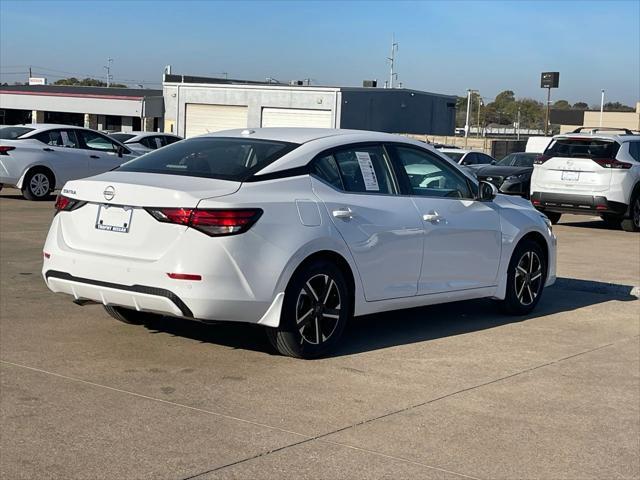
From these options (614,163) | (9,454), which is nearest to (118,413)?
Answer: (9,454)

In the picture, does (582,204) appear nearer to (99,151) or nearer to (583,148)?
(583,148)

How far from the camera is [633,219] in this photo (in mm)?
18922

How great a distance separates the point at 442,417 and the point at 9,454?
2.46 metres

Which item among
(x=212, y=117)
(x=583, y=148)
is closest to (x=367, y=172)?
(x=583, y=148)

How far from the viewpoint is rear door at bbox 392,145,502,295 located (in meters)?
7.89

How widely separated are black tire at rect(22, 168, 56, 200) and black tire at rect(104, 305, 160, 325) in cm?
1249

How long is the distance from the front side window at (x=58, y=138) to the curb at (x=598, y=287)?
12.4 meters

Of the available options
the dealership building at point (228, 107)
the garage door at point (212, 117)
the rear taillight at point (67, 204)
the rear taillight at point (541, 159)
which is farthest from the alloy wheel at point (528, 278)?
the garage door at point (212, 117)

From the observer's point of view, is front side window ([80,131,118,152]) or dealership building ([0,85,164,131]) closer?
front side window ([80,131,118,152])

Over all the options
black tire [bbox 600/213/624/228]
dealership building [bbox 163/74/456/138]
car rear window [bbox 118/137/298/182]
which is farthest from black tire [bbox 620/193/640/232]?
dealership building [bbox 163/74/456/138]

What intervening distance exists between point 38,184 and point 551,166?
33.5 feet

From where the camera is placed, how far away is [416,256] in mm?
7727

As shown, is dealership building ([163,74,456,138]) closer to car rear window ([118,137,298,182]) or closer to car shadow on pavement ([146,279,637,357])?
car shadow on pavement ([146,279,637,357])

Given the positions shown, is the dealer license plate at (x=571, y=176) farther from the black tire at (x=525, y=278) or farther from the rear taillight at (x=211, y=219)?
the rear taillight at (x=211, y=219)
